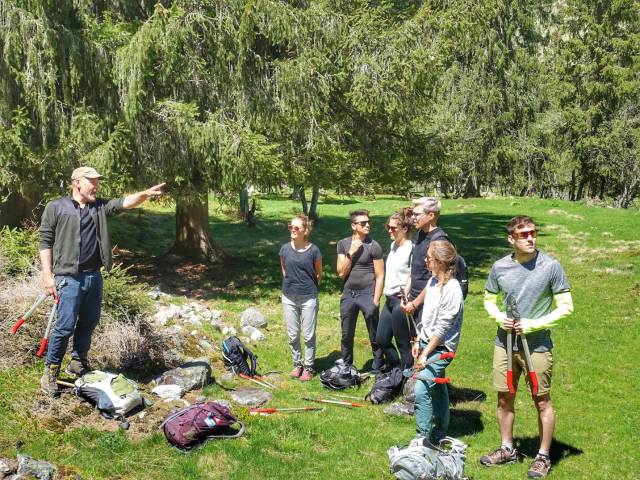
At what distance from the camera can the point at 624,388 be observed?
8250 mm

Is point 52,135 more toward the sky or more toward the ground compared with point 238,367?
more toward the sky

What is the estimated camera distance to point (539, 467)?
219 inches

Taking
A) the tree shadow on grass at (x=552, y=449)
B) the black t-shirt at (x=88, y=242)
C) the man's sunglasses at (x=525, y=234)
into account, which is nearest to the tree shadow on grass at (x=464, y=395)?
the tree shadow on grass at (x=552, y=449)

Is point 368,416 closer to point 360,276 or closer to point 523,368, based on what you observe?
point 360,276

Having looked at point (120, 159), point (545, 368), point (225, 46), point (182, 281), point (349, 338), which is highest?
point (225, 46)

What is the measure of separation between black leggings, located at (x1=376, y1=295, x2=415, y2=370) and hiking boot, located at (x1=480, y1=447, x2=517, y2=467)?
6.27ft

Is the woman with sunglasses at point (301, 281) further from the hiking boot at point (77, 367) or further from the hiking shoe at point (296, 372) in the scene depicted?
the hiking boot at point (77, 367)

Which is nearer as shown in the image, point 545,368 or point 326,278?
point 545,368

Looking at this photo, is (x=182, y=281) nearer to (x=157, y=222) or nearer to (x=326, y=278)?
(x=326, y=278)

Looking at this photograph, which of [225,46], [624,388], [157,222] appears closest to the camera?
[624,388]

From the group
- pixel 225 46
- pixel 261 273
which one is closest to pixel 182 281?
pixel 261 273

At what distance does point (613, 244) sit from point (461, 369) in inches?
541

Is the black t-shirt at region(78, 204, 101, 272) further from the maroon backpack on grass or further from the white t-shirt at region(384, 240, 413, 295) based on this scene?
the white t-shirt at region(384, 240, 413, 295)

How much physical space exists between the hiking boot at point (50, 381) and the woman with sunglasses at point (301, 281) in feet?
9.45
